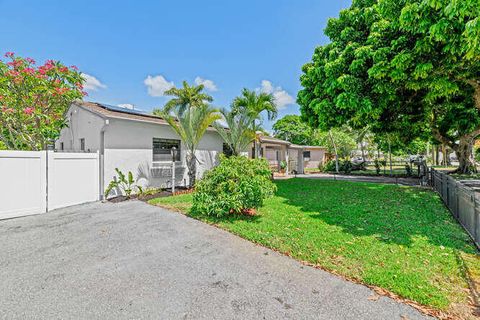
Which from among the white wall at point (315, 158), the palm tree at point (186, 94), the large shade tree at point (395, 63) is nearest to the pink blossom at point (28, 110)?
the palm tree at point (186, 94)

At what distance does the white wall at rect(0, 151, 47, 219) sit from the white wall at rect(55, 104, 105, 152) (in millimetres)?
2473

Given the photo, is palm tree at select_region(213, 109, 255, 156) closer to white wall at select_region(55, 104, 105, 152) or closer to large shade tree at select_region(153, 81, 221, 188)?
large shade tree at select_region(153, 81, 221, 188)

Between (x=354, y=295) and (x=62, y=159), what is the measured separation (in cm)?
911

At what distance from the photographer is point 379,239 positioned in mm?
4695

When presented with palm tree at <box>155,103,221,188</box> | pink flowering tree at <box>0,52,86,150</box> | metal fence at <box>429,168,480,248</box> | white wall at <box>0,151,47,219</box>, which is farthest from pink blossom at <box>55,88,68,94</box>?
metal fence at <box>429,168,480,248</box>

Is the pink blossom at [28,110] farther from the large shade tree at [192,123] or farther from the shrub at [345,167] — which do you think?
the shrub at [345,167]

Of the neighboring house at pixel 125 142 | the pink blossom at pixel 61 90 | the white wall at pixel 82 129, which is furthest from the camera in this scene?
the pink blossom at pixel 61 90

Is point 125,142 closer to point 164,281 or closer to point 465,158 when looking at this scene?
point 164,281

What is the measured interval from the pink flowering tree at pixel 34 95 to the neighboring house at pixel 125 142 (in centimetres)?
83

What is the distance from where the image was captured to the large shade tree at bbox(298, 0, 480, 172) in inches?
188

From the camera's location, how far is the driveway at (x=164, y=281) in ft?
8.63

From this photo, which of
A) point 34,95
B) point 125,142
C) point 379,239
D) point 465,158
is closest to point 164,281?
point 379,239

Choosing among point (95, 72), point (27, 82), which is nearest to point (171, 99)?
point (95, 72)

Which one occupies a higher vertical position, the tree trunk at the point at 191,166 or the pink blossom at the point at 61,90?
the pink blossom at the point at 61,90
